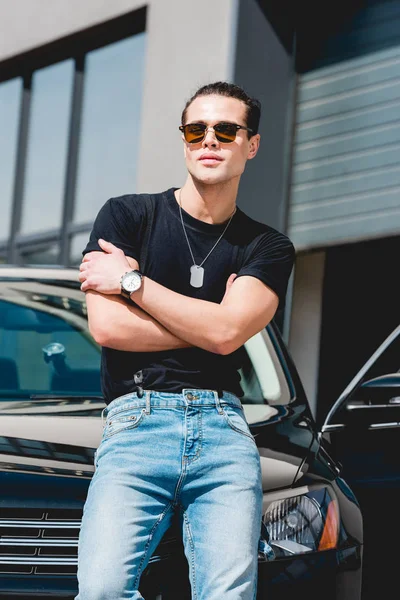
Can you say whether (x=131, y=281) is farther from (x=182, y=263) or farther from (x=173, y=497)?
(x=173, y=497)

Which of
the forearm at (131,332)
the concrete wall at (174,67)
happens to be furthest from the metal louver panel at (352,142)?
the forearm at (131,332)

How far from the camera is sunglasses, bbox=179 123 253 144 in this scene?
2760 mm

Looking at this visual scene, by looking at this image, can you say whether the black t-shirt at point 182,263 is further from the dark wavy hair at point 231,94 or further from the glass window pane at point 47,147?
the glass window pane at point 47,147

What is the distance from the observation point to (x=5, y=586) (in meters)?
2.74

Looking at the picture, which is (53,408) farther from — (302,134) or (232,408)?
(302,134)

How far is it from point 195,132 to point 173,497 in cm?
93

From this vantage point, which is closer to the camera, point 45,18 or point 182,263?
point 182,263

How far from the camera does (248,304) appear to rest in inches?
107

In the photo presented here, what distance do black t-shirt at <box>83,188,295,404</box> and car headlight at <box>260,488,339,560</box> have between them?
37 centimetres

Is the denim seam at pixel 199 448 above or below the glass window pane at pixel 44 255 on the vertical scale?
below

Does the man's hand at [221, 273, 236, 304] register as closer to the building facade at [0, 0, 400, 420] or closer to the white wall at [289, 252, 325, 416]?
the building facade at [0, 0, 400, 420]

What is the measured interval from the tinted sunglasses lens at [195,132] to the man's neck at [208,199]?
11cm

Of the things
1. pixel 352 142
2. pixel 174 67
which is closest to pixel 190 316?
pixel 352 142

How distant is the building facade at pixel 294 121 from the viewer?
9.08 metres
